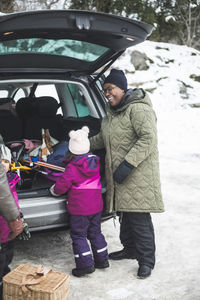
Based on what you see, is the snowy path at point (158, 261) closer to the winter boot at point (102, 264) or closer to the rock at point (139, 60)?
the winter boot at point (102, 264)

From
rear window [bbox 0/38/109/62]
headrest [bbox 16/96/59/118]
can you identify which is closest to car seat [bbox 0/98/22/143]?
headrest [bbox 16/96/59/118]

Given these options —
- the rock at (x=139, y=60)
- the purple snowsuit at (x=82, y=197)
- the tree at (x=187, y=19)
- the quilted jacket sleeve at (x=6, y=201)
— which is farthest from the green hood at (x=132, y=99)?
the tree at (x=187, y=19)

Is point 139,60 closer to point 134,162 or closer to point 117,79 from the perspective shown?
point 117,79

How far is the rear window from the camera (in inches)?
122

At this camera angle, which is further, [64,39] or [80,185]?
[64,39]

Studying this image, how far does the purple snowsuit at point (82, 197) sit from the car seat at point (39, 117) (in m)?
1.20

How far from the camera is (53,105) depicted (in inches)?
173

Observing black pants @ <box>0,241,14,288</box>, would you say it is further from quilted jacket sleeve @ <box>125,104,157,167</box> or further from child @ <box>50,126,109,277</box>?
quilted jacket sleeve @ <box>125,104,157,167</box>

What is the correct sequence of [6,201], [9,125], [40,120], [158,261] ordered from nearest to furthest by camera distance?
[6,201], [158,261], [9,125], [40,120]

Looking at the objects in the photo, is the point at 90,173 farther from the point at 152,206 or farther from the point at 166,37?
the point at 166,37

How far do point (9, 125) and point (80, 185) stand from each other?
1.47 metres

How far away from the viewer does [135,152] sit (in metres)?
2.92

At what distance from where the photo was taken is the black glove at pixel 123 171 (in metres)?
2.95

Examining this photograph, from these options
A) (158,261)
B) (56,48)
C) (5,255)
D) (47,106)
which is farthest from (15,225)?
(47,106)
